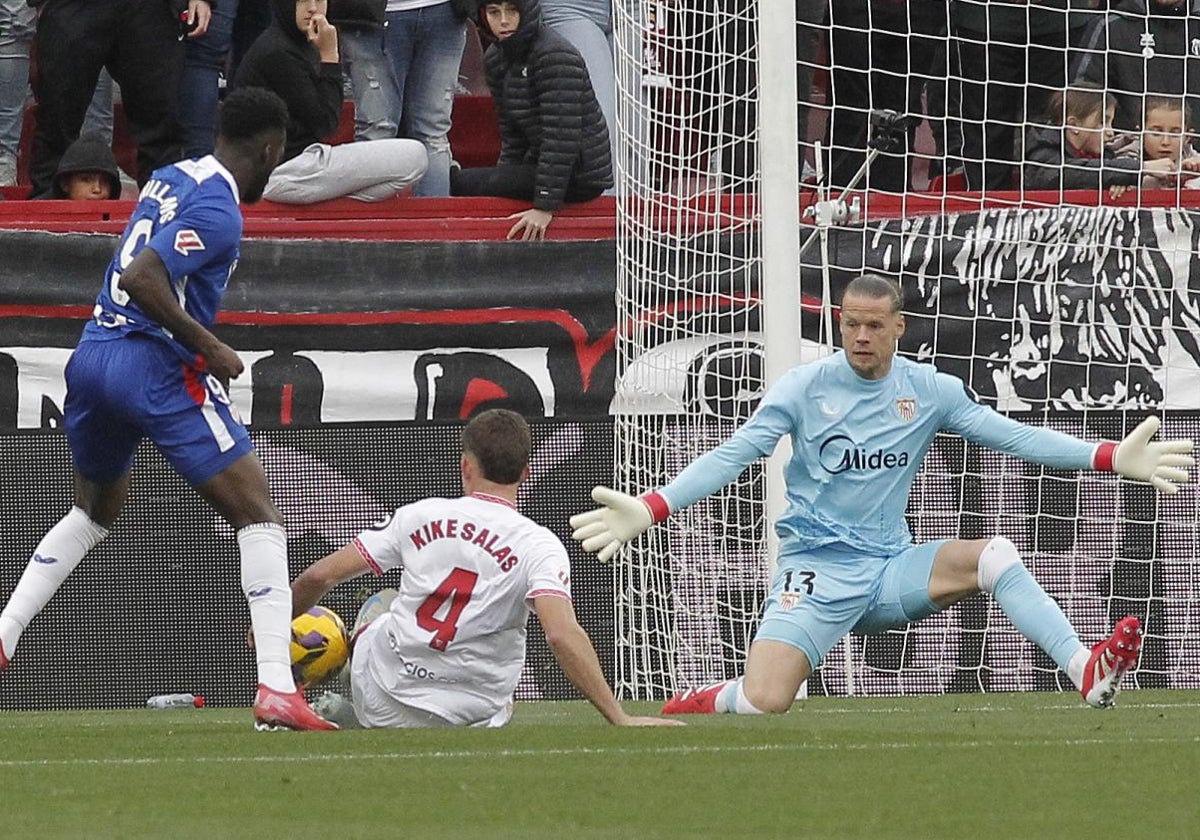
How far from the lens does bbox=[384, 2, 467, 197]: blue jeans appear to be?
37.9 feet

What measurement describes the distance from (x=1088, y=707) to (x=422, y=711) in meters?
2.93

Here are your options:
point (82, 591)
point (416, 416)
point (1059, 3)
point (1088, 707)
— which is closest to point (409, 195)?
point (416, 416)

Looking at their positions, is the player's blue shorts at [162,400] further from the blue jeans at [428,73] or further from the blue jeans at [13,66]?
the blue jeans at [13,66]

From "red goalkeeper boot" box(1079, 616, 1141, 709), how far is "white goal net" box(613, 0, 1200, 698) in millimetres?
2709

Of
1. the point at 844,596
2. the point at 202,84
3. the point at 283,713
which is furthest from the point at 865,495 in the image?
the point at 202,84

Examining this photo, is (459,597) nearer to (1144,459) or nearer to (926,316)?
(1144,459)

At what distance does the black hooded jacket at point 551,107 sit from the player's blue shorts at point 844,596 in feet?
12.2

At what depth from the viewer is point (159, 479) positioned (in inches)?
412

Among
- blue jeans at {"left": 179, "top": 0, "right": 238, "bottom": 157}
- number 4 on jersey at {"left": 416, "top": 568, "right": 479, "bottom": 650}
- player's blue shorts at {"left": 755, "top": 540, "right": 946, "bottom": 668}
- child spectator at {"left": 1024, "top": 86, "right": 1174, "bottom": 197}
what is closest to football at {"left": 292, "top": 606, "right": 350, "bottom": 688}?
number 4 on jersey at {"left": 416, "top": 568, "right": 479, "bottom": 650}

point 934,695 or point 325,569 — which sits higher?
point 325,569

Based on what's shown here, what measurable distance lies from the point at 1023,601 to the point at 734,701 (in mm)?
1103

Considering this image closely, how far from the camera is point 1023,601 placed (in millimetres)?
7656

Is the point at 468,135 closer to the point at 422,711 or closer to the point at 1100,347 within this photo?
the point at 1100,347

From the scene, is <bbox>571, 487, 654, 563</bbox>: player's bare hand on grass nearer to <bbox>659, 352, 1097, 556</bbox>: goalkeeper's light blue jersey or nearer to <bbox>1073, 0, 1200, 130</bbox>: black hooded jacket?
<bbox>659, 352, 1097, 556</bbox>: goalkeeper's light blue jersey
